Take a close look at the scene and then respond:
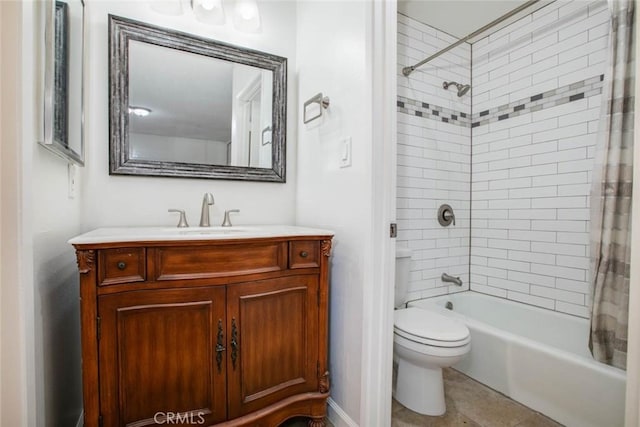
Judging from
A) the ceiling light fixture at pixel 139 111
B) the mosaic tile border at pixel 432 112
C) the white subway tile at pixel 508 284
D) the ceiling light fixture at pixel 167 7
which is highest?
the ceiling light fixture at pixel 167 7

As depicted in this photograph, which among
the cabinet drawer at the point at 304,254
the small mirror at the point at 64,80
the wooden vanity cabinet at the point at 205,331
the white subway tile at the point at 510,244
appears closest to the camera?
the small mirror at the point at 64,80

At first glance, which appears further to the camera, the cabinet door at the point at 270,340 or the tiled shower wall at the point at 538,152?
the tiled shower wall at the point at 538,152

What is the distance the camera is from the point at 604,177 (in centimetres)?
142

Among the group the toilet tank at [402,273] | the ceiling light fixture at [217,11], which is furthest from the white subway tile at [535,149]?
the ceiling light fixture at [217,11]

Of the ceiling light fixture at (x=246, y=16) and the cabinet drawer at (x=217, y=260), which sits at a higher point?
the ceiling light fixture at (x=246, y=16)

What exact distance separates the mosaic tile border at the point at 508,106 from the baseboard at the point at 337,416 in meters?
1.90

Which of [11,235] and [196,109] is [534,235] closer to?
[196,109]

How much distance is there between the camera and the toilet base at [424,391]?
157 centimetres

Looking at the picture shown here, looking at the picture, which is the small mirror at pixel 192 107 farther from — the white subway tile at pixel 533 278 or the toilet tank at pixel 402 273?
the white subway tile at pixel 533 278

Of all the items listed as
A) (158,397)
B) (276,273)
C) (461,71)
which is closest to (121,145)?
(276,273)

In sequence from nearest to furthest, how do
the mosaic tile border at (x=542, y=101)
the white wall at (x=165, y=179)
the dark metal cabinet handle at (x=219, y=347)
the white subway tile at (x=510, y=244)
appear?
1. the dark metal cabinet handle at (x=219, y=347)
2. the white wall at (x=165, y=179)
3. the mosaic tile border at (x=542, y=101)
4. the white subway tile at (x=510, y=244)

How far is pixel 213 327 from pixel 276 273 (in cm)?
31

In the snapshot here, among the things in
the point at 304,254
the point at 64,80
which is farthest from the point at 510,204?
the point at 64,80

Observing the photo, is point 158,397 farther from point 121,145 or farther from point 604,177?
point 604,177
